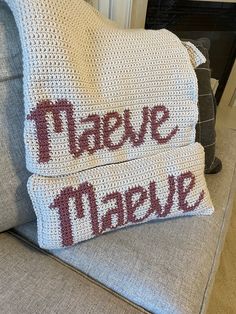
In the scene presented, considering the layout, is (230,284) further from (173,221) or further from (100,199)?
(100,199)

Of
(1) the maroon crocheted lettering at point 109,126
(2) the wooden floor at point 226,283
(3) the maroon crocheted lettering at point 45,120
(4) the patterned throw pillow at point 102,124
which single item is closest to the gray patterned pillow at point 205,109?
(4) the patterned throw pillow at point 102,124

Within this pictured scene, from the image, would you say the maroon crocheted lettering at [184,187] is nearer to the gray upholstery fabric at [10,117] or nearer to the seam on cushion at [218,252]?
the seam on cushion at [218,252]

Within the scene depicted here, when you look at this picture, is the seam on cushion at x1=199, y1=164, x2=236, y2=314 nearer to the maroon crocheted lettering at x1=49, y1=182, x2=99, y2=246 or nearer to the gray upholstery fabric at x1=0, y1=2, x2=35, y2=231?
the maroon crocheted lettering at x1=49, y1=182, x2=99, y2=246

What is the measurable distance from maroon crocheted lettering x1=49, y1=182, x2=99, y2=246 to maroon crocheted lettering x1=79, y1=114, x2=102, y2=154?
0.26ft

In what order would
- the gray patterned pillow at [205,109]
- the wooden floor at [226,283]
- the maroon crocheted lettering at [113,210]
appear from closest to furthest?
the maroon crocheted lettering at [113,210] → the gray patterned pillow at [205,109] → the wooden floor at [226,283]

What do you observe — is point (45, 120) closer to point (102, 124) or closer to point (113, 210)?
point (102, 124)

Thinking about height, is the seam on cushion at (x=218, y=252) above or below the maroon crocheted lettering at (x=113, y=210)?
below

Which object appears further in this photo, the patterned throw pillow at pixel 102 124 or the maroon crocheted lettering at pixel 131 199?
the maroon crocheted lettering at pixel 131 199

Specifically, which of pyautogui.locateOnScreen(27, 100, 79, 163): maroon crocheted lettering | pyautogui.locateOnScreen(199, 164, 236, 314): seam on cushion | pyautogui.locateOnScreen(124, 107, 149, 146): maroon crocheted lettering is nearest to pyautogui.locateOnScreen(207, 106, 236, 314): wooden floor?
pyautogui.locateOnScreen(199, 164, 236, 314): seam on cushion

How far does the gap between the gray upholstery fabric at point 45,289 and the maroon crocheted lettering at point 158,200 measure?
0.71 feet

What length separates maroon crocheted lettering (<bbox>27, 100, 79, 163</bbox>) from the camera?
20.3 inches

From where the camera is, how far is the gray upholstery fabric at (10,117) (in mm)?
576

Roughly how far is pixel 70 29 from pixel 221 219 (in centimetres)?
61

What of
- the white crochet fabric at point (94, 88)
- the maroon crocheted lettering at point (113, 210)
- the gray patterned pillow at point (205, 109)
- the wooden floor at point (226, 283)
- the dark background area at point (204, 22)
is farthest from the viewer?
the dark background area at point (204, 22)
